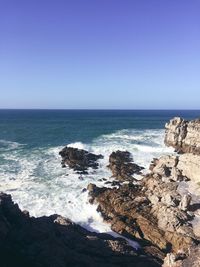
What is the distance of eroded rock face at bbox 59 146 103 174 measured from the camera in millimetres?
48562

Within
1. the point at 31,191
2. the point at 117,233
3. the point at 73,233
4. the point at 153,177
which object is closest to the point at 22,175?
the point at 31,191

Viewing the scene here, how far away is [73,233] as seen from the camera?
2272 cm

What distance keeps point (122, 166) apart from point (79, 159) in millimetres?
7750

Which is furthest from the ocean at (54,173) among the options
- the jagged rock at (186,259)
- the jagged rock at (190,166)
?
the jagged rock at (186,259)

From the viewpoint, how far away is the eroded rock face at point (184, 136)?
192 feet

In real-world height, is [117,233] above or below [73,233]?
below

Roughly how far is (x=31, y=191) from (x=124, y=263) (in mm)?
18880

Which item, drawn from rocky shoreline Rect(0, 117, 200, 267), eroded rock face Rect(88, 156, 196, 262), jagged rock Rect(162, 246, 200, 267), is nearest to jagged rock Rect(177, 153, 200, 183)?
rocky shoreline Rect(0, 117, 200, 267)

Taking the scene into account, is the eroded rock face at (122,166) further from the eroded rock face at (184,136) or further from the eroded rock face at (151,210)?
the eroded rock face at (184,136)

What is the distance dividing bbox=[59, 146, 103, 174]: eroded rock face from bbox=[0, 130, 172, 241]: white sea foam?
97 centimetres

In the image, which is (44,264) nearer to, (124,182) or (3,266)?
(3,266)

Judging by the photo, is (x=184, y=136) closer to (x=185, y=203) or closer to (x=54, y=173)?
(x=54, y=173)

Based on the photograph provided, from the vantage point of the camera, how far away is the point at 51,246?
20109mm

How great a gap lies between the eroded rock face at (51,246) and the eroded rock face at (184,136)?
1427 inches
